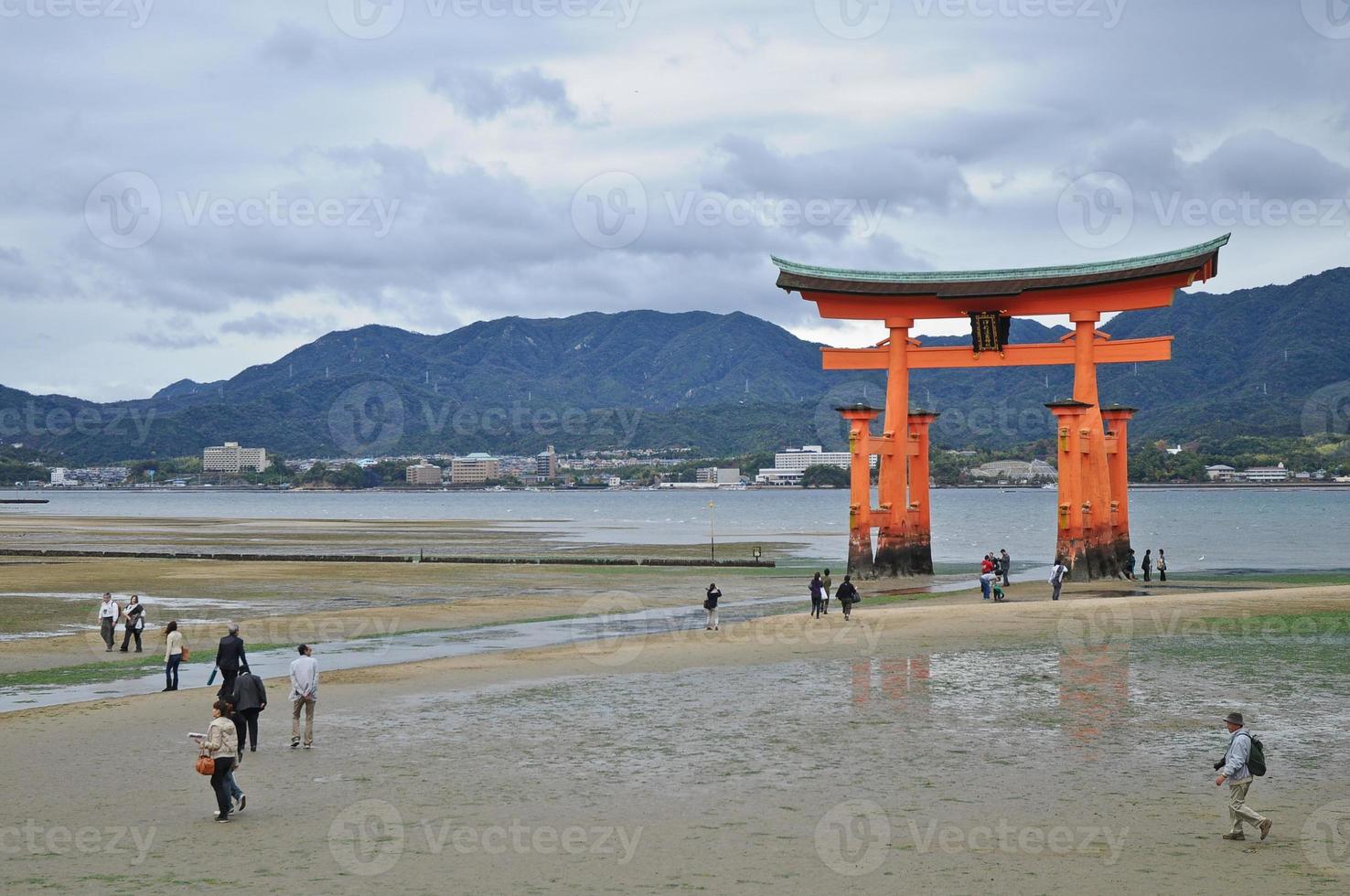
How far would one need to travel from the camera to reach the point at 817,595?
35906 millimetres

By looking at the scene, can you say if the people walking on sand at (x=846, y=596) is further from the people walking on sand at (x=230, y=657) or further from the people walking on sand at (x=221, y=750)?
the people walking on sand at (x=221, y=750)

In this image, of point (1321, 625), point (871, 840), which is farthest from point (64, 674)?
point (1321, 625)

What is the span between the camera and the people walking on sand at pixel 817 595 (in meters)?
35.6

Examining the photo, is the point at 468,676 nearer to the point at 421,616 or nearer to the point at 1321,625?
the point at 421,616

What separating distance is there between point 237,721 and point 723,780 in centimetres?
741

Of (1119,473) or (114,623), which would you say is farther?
(1119,473)

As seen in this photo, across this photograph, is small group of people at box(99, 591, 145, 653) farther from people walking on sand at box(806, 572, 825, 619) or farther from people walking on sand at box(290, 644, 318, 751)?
people walking on sand at box(806, 572, 825, 619)

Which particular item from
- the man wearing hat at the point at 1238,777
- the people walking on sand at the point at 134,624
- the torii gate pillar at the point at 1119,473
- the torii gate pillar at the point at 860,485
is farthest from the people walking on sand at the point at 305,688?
the torii gate pillar at the point at 1119,473

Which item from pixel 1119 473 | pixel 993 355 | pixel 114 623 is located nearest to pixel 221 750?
pixel 114 623

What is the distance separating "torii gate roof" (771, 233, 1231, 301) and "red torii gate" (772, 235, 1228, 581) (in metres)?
0.05

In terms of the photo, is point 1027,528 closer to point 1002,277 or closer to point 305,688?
point 1002,277

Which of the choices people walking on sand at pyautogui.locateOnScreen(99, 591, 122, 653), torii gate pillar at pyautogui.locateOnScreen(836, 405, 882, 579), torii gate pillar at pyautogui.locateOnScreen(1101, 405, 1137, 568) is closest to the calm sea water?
torii gate pillar at pyautogui.locateOnScreen(1101, 405, 1137, 568)

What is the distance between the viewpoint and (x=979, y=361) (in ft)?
157

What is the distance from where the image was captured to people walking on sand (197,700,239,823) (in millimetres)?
14242
